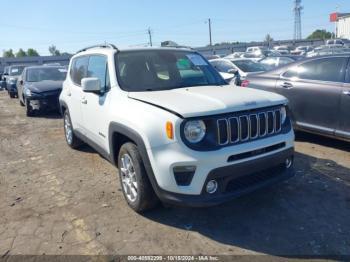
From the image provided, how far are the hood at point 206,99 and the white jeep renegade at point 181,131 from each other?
0.4 inches

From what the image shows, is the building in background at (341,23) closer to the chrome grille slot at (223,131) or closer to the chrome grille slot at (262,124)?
the chrome grille slot at (262,124)

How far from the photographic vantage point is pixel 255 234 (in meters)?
3.42

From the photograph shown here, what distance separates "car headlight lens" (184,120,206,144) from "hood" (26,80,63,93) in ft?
27.2

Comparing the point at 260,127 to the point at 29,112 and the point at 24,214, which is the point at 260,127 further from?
the point at 29,112

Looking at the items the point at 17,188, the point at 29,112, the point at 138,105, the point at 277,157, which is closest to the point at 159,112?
the point at 138,105

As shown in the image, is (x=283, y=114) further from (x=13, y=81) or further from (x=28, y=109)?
(x=13, y=81)

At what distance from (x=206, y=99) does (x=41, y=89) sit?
8320 mm

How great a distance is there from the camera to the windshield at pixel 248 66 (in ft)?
41.2

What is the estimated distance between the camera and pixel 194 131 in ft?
10.8

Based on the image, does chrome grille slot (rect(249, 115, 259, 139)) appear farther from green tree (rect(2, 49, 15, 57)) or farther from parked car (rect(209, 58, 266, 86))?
green tree (rect(2, 49, 15, 57))

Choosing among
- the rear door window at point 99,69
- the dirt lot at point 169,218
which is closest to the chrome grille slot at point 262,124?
the dirt lot at point 169,218

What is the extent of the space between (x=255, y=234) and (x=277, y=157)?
83cm

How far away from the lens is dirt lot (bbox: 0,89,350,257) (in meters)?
3.28

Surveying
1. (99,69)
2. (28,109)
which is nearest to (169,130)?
(99,69)
